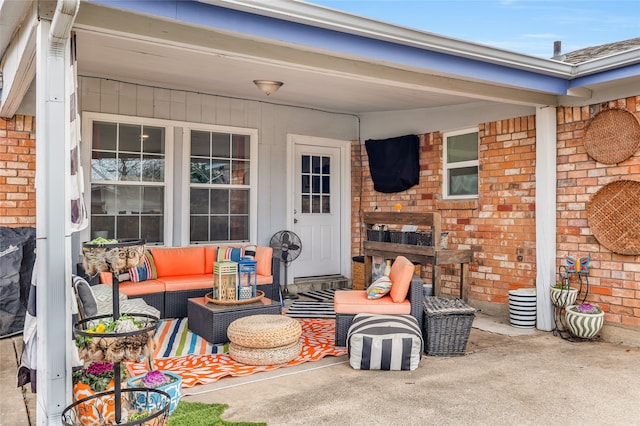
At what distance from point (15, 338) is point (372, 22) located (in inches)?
173

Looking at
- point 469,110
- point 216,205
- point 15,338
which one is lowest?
point 15,338

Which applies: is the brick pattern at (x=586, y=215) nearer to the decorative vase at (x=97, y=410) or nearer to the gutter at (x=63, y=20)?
the decorative vase at (x=97, y=410)

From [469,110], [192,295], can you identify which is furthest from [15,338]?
[469,110]

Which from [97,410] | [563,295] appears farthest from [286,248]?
[97,410]

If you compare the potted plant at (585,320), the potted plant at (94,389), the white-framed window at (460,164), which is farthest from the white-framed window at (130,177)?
the potted plant at (585,320)

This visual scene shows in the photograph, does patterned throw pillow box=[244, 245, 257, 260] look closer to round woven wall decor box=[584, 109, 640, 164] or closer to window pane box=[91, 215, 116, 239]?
window pane box=[91, 215, 116, 239]

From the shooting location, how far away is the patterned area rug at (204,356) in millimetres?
3820

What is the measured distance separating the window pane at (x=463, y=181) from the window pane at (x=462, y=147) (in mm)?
145

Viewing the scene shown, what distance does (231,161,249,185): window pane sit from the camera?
7.02 m

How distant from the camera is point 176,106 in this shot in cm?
648

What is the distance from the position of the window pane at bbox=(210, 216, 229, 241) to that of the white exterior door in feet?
3.53

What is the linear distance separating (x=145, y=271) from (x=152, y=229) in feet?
3.00

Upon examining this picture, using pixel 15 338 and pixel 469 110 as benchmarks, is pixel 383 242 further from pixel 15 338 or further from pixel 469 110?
pixel 15 338

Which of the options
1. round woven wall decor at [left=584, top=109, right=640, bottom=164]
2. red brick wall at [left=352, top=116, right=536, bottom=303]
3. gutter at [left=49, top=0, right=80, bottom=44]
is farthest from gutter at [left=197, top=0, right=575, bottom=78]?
red brick wall at [left=352, top=116, right=536, bottom=303]
